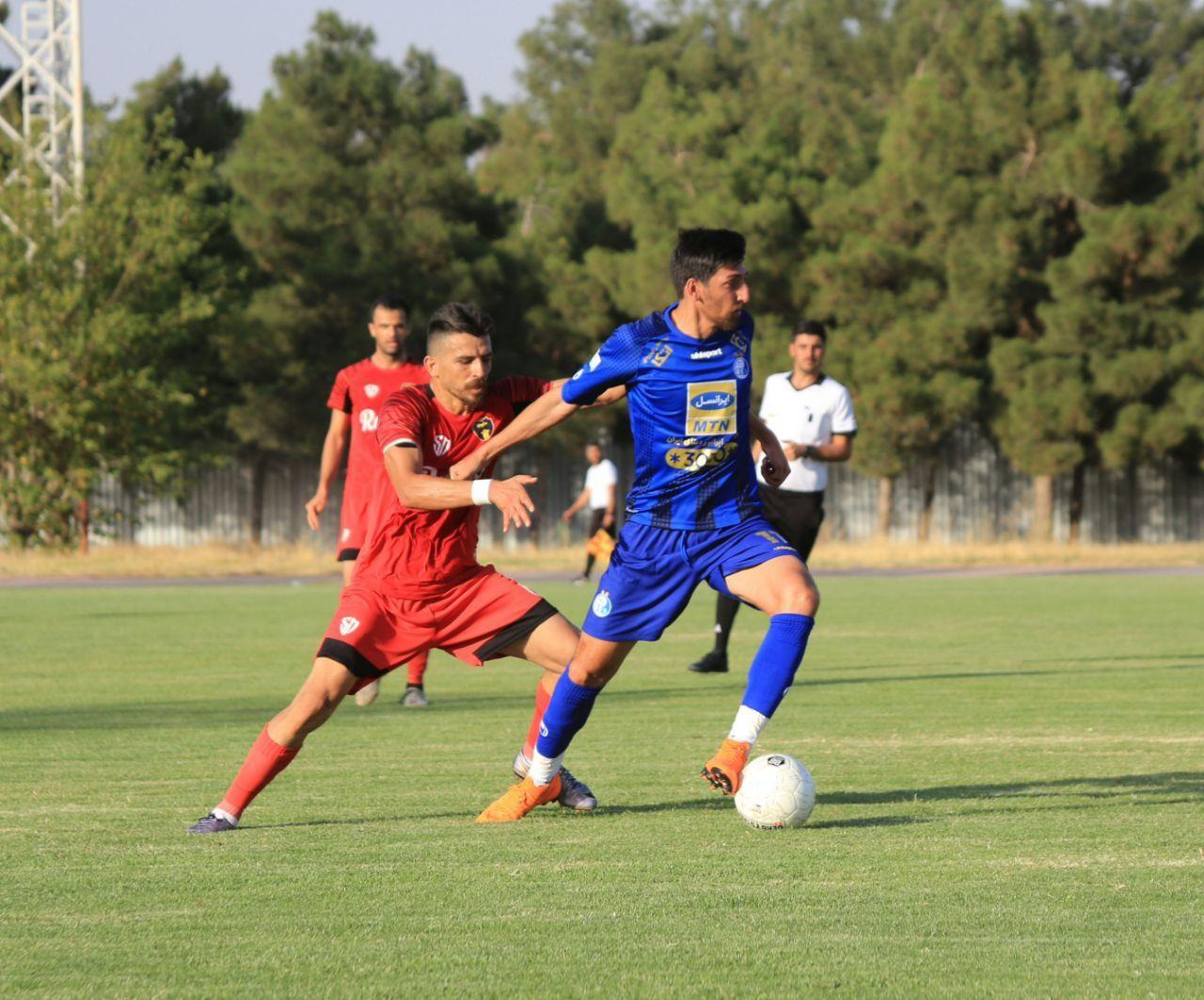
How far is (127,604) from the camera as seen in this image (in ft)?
78.8

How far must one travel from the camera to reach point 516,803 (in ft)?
22.5

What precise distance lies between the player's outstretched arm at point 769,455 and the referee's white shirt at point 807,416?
4.66m

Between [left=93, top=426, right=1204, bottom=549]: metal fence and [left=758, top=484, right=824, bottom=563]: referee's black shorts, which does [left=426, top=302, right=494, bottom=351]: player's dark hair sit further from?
[left=93, top=426, right=1204, bottom=549]: metal fence

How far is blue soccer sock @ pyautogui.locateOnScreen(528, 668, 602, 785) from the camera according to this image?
687 centimetres

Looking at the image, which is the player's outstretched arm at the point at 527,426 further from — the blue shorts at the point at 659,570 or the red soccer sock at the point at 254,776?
the red soccer sock at the point at 254,776

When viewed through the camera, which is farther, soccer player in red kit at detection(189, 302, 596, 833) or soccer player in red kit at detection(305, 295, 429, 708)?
soccer player in red kit at detection(305, 295, 429, 708)

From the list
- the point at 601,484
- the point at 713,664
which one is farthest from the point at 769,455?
the point at 601,484

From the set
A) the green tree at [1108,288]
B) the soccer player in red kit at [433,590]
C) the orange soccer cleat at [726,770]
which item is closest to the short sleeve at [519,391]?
the soccer player in red kit at [433,590]

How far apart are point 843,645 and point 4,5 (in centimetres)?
4143

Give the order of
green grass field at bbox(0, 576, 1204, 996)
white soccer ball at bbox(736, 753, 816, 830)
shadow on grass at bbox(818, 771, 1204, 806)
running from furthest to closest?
shadow on grass at bbox(818, 771, 1204, 806)
white soccer ball at bbox(736, 753, 816, 830)
green grass field at bbox(0, 576, 1204, 996)

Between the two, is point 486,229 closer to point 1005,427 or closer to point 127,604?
point 1005,427

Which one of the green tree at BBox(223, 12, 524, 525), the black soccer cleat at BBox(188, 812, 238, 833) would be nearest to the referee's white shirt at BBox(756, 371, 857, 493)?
the black soccer cleat at BBox(188, 812, 238, 833)

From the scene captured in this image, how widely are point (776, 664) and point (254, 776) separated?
198 cm

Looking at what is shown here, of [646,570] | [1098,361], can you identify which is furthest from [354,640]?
[1098,361]
